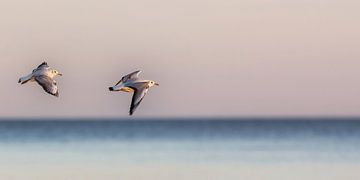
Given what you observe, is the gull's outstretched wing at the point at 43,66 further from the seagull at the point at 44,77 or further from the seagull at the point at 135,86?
the seagull at the point at 135,86

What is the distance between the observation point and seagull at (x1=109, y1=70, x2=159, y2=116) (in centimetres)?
2002

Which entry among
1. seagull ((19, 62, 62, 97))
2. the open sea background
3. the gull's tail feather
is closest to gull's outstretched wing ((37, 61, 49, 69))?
seagull ((19, 62, 62, 97))


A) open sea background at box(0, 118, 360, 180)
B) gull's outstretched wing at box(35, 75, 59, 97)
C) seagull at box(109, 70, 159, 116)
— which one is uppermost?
open sea background at box(0, 118, 360, 180)

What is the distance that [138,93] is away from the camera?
20297mm

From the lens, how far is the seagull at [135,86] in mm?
20016

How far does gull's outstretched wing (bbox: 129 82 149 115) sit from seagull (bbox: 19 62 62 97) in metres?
1.31

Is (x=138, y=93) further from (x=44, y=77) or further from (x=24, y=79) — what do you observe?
(x=24, y=79)

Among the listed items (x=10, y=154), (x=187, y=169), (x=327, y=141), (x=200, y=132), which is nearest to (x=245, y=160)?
(x=187, y=169)

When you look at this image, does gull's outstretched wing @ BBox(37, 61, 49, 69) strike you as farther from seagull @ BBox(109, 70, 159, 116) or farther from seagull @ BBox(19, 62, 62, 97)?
seagull @ BBox(109, 70, 159, 116)

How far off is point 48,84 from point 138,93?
1652 mm

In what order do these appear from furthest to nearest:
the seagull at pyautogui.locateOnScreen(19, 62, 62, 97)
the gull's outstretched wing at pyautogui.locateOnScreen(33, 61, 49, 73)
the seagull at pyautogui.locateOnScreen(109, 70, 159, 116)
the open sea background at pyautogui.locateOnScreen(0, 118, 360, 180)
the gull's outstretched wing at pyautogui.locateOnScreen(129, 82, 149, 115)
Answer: the open sea background at pyautogui.locateOnScreen(0, 118, 360, 180) → the gull's outstretched wing at pyautogui.locateOnScreen(33, 61, 49, 73) → the seagull at pyautogui.locateOnScreen(109, 70, 159, 116) → the gull's outstretched wing at pyautogui.locateOnScreen(129, 82, 149, 115) → the seagull at pyautogui.locateOnScreen(19, 62, 62, 97)

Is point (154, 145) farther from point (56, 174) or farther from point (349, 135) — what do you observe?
point (56, 174)

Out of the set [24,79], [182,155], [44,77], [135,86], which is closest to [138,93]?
[135,86]

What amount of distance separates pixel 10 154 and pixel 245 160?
8.59 metres
